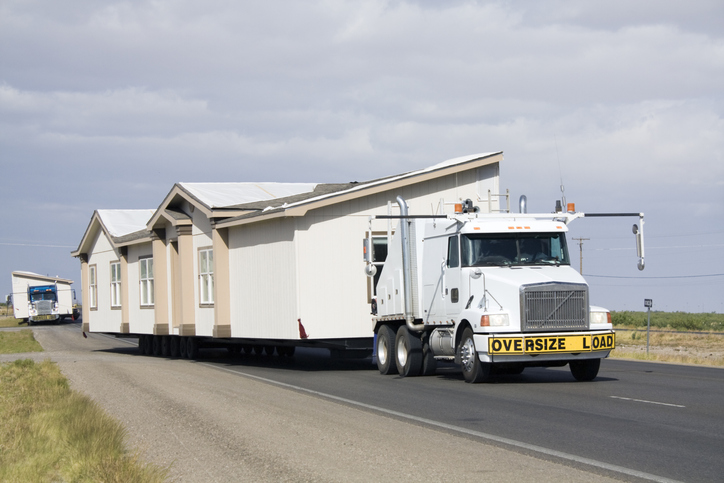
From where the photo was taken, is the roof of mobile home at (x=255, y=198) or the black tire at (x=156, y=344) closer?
the roof of mobile home at (x=255, y=198)

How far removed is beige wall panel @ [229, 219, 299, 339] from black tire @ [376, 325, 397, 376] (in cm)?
344

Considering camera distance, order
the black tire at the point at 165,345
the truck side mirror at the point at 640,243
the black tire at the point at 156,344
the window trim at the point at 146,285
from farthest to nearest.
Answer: the black tire at the point at 156,344 → the window trim at the point at 146,285 → the black tire at the point at 165,345 → the truck side mirror at the point at 640,243

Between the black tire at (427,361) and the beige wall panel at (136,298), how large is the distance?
1803 cm

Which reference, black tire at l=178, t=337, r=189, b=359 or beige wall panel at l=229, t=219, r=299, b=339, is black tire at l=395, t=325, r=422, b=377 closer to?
beige wall panel at l=229, t=219, r=299, b=339

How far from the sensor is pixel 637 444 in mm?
9547

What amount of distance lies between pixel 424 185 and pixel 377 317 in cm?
576

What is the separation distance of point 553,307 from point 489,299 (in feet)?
3.88

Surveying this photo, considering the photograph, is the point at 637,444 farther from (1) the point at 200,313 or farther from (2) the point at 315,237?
Result: (1) the point at 200,313

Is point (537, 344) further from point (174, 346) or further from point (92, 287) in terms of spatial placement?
point (92, 287)

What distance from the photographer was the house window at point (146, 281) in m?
35.6

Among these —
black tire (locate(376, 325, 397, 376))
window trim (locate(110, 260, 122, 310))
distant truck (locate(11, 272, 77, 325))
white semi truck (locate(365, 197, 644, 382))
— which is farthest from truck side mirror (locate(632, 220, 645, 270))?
distant truck (locate(11, 272, 77, 325))

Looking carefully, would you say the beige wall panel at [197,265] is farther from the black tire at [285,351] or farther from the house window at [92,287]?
the house window at [92,287]

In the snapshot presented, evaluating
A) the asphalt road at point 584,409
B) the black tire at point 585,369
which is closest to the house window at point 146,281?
the asphalt road at point 584,409

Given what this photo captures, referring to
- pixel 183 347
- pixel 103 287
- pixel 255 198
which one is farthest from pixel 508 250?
pixel 103 287
